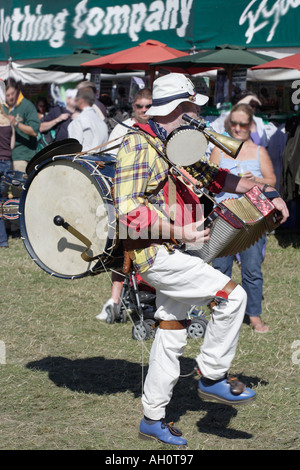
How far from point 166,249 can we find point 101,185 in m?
0.59

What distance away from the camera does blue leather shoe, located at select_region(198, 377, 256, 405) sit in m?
4.18

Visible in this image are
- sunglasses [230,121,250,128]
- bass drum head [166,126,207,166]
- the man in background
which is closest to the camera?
bass drum head [166,126,207,166]

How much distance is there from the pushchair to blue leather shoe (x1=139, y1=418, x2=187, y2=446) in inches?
75.3

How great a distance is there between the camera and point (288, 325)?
23.1 feet

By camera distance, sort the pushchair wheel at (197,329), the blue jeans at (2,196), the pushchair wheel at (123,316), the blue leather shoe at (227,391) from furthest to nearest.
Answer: the blue jeans at (2,196) < the pushchair wheel at (123,316) < the pushchair wheel at (197,329) < the blue leather shoe at (227,391)

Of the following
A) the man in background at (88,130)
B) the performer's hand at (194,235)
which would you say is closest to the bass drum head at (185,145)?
the performer's hand at (194,235)

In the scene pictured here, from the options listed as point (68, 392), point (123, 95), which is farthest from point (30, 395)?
point (123, 95)

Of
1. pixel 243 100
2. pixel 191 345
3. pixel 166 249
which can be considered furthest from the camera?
pixel 243 100

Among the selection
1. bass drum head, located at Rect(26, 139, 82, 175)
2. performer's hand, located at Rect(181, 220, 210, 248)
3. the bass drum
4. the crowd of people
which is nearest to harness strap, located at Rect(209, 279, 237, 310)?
the crowd of people

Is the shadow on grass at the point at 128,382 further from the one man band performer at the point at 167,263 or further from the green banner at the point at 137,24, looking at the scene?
the green banner at the point at 137,24

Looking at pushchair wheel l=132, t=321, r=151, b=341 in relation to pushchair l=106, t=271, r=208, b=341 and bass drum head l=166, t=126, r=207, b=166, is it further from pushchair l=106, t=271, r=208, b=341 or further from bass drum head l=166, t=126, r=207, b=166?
bass drum head l=166, t=126, r=207, b=166

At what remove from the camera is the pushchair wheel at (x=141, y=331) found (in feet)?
21.1

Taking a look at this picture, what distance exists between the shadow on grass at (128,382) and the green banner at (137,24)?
8825mm

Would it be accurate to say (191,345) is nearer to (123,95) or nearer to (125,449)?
(125,449)
